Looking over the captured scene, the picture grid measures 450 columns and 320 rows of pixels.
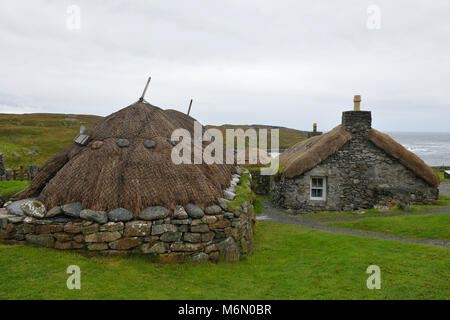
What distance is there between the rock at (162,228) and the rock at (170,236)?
0.08 m

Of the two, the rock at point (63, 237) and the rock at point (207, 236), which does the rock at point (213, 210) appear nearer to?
the rock at point (207, 236)

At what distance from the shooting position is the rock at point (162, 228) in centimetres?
813

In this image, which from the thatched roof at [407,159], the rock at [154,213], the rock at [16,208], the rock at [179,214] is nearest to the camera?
the rock at [154,213]

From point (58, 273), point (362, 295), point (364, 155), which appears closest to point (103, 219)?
point (58, 273)

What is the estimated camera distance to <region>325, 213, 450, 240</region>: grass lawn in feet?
41.0

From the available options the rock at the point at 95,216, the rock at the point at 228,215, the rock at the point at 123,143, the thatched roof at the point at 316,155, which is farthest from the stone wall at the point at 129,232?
the thatched roof at the point at 316,155

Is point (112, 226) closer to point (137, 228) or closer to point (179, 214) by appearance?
point (137, 228)

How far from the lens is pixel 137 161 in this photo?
30.2 ft

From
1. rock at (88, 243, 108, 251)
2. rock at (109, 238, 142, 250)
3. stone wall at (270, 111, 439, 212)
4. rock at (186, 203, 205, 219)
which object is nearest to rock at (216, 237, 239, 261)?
rock at (186, 203, 205, 219)

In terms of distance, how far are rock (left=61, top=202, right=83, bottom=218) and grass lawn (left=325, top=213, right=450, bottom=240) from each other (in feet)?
38.7

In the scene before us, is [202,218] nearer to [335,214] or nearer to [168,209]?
[168,209]

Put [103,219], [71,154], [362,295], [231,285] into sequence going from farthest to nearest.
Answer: [71,154] → [103,219] → [231,285] → [362,295]

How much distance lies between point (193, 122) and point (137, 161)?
6.27 m

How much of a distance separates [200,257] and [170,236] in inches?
38.5
